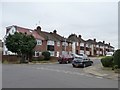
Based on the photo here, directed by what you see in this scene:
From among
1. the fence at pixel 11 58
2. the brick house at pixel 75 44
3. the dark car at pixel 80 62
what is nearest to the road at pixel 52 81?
the dark car at pixel 80 62

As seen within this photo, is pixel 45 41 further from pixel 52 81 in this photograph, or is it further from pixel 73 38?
pixel 52 81

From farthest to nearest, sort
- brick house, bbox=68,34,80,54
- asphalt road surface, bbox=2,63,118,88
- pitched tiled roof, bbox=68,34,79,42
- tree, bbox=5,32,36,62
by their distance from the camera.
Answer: pitched tiled roof, bbox=68,34,79,42 < brick house, bbox=68,34,80,54 < tree, bbox=5,32,36,62 < asphalt road surface, bbox=2,63,118,88

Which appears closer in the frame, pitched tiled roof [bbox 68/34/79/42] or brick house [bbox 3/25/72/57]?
brick house [bbox 3/25/72/57]

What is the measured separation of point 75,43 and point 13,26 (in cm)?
2848

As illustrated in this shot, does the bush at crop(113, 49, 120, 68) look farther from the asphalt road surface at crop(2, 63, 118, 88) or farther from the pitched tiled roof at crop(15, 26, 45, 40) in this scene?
the pitched tiled roof at crop(15, 26, 45, 40)

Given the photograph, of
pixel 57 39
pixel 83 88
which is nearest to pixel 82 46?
pixel 57 39

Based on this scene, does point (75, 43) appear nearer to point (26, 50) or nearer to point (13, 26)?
point (13, 26)

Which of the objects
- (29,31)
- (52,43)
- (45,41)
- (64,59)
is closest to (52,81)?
(64,59)

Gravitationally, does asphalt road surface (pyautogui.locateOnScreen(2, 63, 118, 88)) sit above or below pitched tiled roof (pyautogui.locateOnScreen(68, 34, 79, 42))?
below

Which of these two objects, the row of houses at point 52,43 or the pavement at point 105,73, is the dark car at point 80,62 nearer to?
the pavement at point 105,73

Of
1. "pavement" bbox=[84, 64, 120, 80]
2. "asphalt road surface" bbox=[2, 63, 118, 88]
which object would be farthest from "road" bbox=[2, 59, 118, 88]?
Answer: "pavement" bbox=[84, 64, 120, 80]

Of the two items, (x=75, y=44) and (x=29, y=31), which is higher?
(x=29, y=31)

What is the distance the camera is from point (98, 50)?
111 m

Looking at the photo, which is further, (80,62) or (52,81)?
(80,62)
